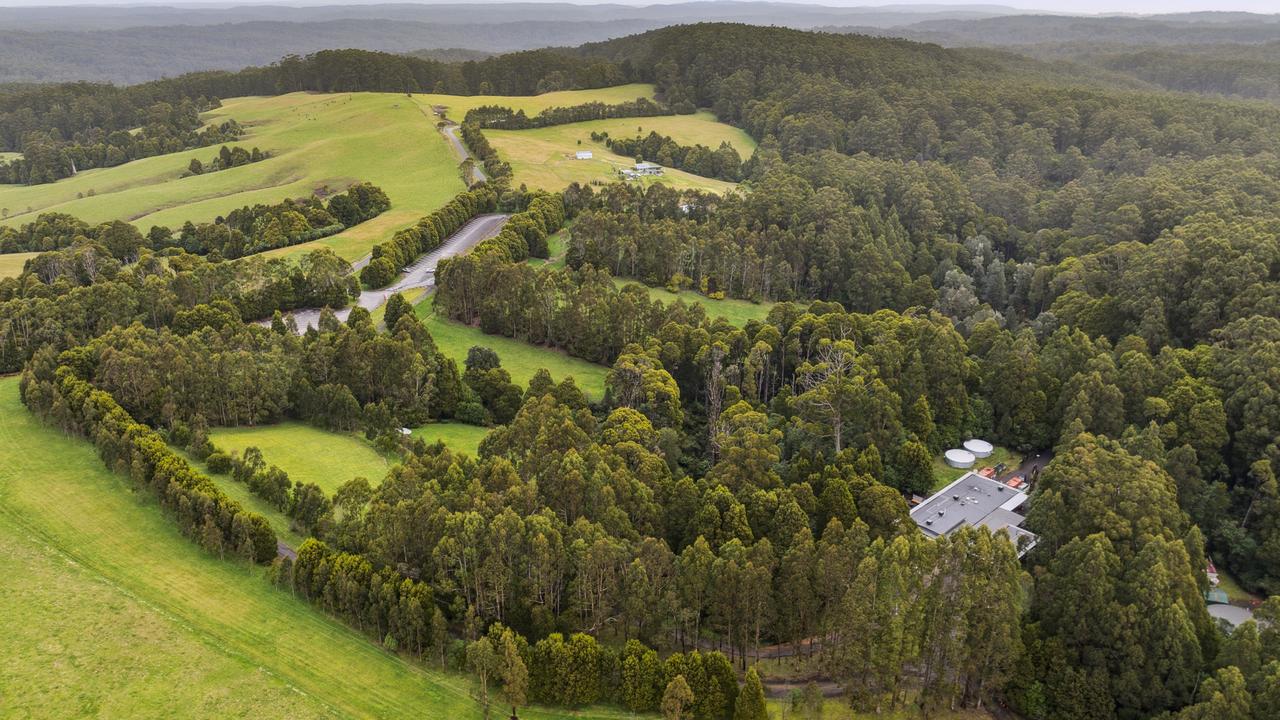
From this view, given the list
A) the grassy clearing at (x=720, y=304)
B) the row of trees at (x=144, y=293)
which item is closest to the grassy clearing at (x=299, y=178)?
the row of trees at (x=144, y=293)

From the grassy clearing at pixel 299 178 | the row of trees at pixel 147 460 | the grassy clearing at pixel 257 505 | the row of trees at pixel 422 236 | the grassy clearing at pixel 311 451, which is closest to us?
the row of trees at pixel 147 460

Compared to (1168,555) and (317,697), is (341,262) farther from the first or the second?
(1168,555)

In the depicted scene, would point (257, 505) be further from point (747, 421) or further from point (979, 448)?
point (979, 448)

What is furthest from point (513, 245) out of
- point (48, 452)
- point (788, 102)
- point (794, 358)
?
point (788, 102)

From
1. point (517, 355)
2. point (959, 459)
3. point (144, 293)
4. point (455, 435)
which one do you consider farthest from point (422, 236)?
point (959, 459)

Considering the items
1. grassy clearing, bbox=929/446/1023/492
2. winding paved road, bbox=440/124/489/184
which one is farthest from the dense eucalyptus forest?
winding paved road, bbox=440/124/489/184

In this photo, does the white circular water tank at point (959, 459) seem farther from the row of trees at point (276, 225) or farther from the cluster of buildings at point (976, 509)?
the row of trees at point (276, 225)
